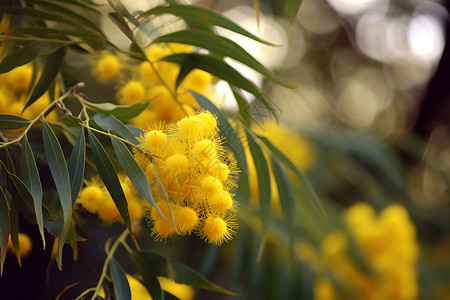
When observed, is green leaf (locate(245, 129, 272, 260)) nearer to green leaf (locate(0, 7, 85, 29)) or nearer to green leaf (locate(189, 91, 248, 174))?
green leaf (locate(189, 91, 248, 174))

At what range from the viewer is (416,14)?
8.75 feet

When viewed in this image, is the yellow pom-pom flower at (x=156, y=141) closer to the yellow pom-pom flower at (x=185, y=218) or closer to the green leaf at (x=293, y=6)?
the yellow pom-pom flower at (x=185, y=218)

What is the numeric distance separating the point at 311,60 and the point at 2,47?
108 inches

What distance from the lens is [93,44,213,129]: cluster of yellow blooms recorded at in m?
0.69

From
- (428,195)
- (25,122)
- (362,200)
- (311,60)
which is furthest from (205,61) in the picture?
(311,60)

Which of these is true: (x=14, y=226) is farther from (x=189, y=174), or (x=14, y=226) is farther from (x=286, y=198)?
(x=286, y=198)

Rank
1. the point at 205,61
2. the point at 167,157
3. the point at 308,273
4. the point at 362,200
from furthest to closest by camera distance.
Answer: the point at 362,200 < the point at 308,273 < the point at 205,61 < the point at 167,157

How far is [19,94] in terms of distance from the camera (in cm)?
74

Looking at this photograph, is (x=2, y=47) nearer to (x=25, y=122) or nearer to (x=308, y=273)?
(x=25, y=122)

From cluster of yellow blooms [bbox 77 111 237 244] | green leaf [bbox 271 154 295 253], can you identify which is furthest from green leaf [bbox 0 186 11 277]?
green leaf [bbox 271 154 295 253]

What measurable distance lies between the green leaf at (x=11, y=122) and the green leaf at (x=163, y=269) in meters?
0.24

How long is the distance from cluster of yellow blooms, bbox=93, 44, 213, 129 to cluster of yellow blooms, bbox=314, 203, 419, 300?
74cm

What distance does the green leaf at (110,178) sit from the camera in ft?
1.57

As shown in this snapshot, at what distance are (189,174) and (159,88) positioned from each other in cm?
27
